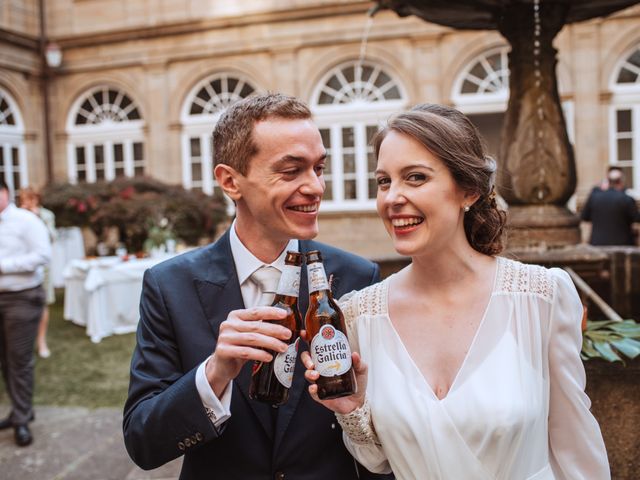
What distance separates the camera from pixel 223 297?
1901 mm

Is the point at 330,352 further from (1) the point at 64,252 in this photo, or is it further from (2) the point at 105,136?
(2) the point at 105,136

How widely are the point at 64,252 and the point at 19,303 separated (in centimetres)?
1040

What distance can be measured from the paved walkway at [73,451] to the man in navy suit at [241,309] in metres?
2.17

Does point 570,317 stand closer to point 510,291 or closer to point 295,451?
point 510,291

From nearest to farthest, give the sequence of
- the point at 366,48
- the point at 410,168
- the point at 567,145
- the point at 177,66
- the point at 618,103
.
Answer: the point at 410,168, the point at 567,145, the point at 618,103, the point at 366,48, the point at 177,66

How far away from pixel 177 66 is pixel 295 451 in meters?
15.7

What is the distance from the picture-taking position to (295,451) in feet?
5.87

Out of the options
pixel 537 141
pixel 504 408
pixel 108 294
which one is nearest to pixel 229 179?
pixel 504 408

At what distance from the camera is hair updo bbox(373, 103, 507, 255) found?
5.79 ft

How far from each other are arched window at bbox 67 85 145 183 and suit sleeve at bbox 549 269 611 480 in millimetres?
16218

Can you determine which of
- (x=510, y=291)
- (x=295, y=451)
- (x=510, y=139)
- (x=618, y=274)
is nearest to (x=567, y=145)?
(x=510, y=139)

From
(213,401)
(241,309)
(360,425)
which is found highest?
(241,309)

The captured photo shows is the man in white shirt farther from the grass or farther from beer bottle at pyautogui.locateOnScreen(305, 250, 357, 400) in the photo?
beer bottle at pyautogui.locateOnScreen(305, 250, 357, 400)

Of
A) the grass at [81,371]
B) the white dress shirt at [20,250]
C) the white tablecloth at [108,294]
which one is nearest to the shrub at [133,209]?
the white tablecloth at [108,294]
